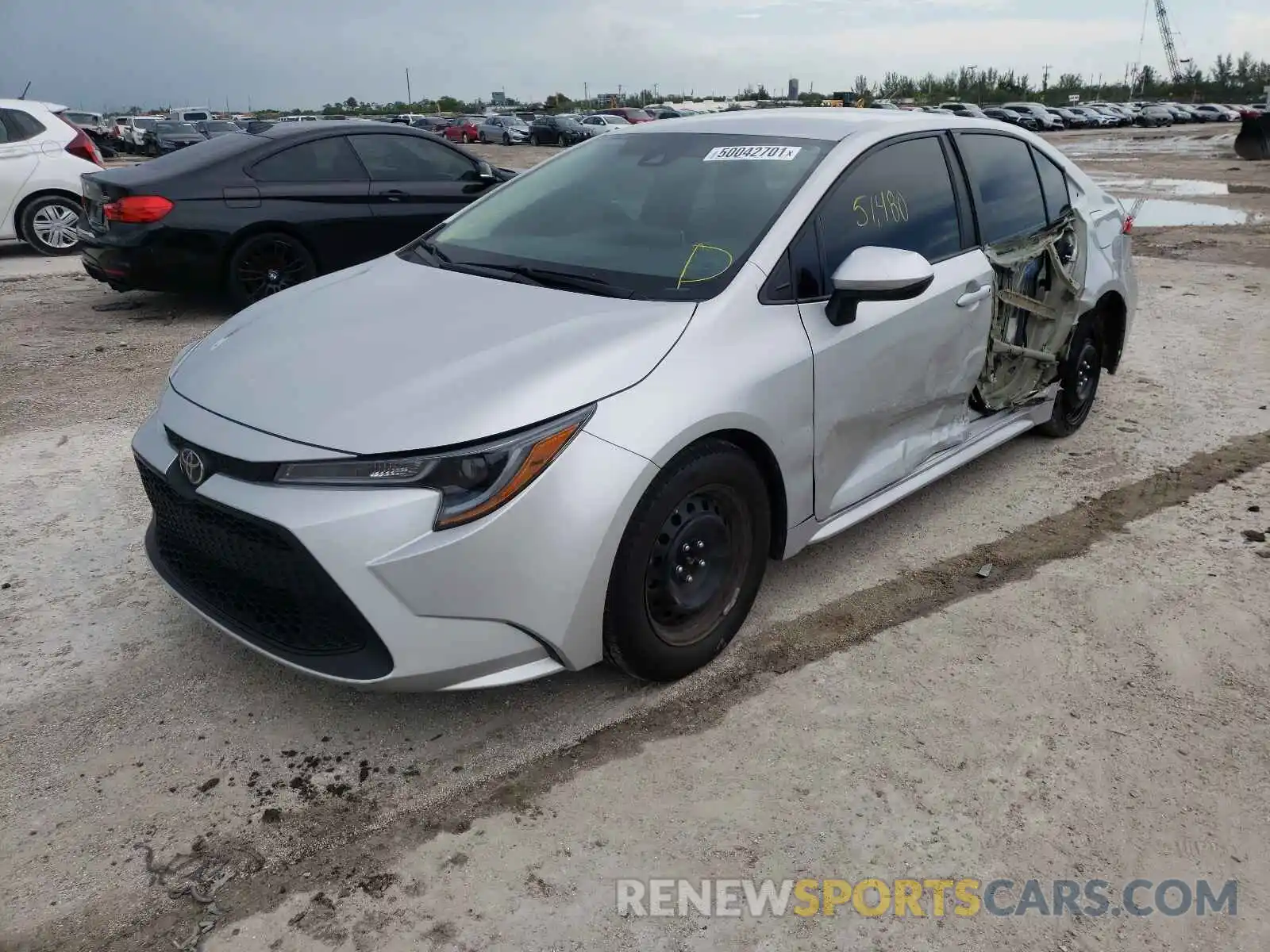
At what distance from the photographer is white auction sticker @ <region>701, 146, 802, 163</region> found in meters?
3.44

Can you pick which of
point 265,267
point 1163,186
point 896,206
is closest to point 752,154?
point 896,206

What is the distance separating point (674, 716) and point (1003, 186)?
2.80m

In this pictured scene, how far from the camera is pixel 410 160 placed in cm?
771

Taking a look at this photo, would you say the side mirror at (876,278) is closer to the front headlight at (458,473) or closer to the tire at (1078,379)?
the front headlight at (458,473)

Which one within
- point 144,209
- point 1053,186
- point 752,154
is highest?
point 752,154

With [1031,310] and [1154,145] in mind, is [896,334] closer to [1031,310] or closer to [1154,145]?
[1031,310]

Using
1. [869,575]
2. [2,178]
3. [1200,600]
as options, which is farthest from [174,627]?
[2,178]

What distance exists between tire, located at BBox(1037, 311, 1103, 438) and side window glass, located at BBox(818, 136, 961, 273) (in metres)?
1.31

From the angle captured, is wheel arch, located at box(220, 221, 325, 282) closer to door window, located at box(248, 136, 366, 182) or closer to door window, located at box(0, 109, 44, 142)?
door window, located at box(248, 136, 366, 182)

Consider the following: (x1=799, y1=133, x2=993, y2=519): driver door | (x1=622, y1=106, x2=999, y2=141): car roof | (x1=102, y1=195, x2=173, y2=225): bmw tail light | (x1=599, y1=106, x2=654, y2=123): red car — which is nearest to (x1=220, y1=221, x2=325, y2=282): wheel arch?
(x1=102, y1=195, x2=173, y2=225): bmw tail light

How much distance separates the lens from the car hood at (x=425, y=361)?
8.08 ft

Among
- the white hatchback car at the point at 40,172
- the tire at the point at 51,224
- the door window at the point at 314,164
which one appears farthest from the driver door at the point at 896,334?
the tire at the point at 51,224

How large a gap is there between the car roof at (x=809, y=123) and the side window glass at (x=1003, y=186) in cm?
12

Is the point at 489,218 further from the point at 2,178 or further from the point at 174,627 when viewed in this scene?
the point at 2,178
